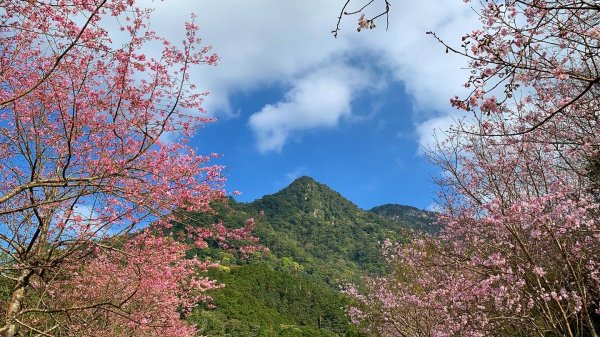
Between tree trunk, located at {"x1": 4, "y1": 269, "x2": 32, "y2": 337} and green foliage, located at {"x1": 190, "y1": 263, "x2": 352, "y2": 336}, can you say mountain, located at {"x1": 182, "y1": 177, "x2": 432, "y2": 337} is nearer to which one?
green foliage, located at {"x1": 190, "y1": 263, "x2": 352, "y2": 336}

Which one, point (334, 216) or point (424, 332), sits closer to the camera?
point (424, 332)

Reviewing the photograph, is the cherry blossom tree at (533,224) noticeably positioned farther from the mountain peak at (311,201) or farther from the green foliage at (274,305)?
the mountain peak at (311,201)

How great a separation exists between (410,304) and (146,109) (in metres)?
8.40

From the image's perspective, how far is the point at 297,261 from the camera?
399 ft

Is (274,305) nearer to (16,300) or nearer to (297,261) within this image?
(297,261)

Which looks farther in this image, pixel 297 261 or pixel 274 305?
pixel 297 261

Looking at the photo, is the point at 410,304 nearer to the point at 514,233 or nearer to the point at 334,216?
the point at 514,233

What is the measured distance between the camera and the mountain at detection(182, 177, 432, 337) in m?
49.6

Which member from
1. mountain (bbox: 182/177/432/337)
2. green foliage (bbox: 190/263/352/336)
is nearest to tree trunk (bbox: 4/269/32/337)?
mountain (bbox: 182/177/432/337)

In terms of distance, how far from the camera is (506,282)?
22.6ft

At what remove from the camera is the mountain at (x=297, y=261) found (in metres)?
49.6

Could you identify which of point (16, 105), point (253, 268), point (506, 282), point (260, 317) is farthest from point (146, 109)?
point (253, 268)

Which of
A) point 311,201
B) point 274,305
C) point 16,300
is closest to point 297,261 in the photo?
point 274,305

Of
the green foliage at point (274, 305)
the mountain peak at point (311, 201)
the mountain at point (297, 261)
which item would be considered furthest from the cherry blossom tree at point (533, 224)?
the mountain peak at point (311, 201)
